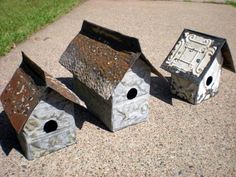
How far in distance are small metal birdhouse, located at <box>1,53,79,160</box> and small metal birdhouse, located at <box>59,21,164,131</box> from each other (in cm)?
61

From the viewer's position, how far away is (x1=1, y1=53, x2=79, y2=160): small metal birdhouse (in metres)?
4.91

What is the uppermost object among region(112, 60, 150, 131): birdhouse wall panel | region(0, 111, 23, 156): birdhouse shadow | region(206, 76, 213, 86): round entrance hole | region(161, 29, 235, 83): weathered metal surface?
region(161, 29, 235, 83): weathered metal surface

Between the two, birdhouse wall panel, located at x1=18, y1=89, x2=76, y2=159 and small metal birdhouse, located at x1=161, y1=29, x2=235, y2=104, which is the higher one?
small metal birdhouse, located at x1=161, y1=29, x2=235, y2=104

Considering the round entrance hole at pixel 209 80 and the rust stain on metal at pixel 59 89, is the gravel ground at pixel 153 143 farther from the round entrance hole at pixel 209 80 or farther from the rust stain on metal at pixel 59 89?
the rust stain on metal at pixel 59 89

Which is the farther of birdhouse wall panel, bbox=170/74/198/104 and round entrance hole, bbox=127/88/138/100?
birdhouse wall panel, bbox=170/74/198/104

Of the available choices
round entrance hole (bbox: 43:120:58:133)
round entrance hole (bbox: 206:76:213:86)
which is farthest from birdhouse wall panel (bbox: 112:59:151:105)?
round entrance hole (bbox: 206:76:213:86)

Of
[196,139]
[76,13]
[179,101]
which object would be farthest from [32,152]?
[76,13]

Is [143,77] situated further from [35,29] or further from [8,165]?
[35,29]

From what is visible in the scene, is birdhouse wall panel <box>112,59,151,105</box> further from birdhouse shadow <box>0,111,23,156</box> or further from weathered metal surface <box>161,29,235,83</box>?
birdhouse shadow <box>0,111,23,156</box>

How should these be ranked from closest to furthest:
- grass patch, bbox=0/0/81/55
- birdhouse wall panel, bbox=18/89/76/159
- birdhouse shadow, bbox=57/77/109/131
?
birdhouse wall panel, bbox=18/89/76/159, birdhouse shadow, bbox=57/77/109/131, grass patch, bbox=0/0/81/55

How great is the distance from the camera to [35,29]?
436 inches

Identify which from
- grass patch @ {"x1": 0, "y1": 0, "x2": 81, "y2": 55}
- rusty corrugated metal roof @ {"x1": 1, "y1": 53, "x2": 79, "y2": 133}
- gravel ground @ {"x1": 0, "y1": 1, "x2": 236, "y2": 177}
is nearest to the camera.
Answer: rusty corrugated metal roof @ {"x1": 1, "y1": 53, "x2": 79, "y2": 133}

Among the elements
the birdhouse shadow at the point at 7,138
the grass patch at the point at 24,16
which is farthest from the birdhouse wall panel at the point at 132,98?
the grass patch at the point at 24,16

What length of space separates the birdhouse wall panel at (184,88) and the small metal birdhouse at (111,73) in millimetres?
1006
